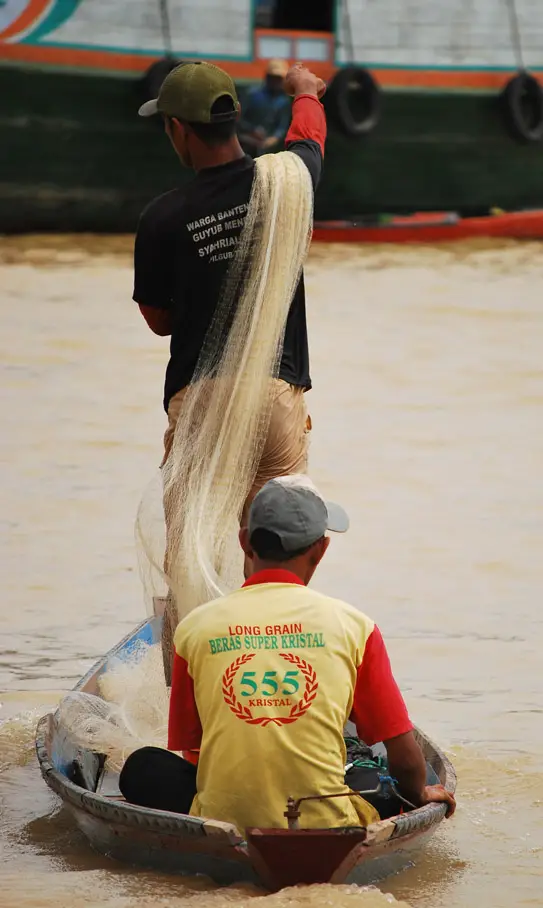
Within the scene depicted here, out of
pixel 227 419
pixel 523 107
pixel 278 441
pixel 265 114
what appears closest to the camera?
pixel 227 419

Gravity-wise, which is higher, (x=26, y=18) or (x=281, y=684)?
(x=26, y=18)

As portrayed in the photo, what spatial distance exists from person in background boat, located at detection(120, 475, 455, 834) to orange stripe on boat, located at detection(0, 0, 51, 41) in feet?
47.1

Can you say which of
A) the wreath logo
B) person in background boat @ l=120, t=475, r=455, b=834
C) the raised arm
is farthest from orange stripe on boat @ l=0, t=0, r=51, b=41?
the wreath logo

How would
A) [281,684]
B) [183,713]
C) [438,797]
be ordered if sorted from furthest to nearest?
1. [438,797]
2. [183,713]
3. [281,684]

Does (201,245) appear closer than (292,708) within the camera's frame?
No

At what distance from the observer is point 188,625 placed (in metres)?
3.73

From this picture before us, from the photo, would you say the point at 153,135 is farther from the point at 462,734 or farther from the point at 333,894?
the point at 333,894

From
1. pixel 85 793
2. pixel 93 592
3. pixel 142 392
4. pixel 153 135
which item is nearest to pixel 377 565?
pixel 93 592

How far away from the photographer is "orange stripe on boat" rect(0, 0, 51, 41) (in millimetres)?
17078

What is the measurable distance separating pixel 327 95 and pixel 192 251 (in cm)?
1448

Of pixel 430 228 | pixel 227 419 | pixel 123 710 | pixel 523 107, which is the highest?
pixel 523 107

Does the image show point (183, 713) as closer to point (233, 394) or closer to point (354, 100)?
point (233, 394)

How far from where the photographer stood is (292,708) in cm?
365

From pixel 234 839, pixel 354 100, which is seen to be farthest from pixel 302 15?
pixel 234 839
